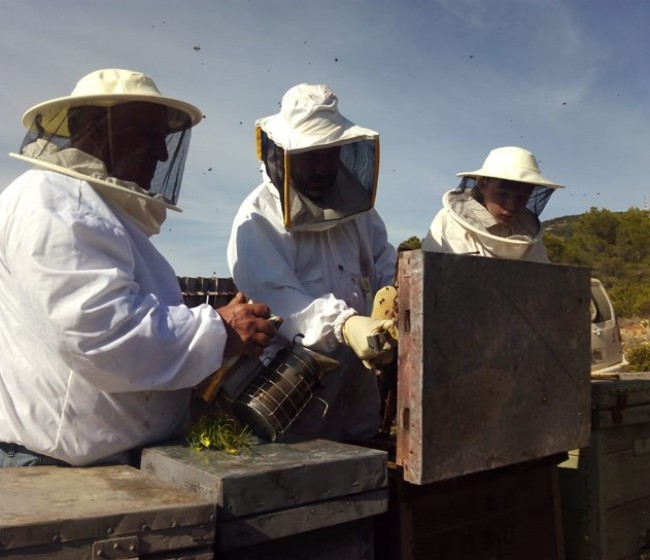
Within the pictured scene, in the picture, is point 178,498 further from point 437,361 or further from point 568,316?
point 568,316

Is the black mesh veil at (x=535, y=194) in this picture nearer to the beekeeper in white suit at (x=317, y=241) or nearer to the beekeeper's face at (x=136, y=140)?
the beekeeper in white suit at (x=317, y=241)

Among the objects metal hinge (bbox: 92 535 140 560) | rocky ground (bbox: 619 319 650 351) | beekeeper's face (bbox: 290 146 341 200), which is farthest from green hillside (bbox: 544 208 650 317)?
metal hinge (bbox: 92 535 140 560)

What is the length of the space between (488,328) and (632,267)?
25.9 metres

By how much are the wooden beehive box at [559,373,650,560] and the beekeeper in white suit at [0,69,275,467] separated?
1518mm

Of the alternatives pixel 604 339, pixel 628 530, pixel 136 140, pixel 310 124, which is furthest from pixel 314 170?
pixel 604 339

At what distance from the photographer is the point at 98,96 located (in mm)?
2256

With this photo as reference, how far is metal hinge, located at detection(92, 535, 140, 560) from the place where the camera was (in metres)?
1.50

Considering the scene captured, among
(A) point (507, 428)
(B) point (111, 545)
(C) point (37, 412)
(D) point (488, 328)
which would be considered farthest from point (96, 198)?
(A) point (507, 428)

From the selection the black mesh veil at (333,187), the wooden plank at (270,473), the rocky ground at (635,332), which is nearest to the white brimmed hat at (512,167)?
the black mesh veil at (333,187)

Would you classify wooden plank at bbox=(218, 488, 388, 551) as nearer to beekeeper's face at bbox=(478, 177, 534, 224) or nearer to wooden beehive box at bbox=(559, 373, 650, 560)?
wooden beehive box at bbox=(559, 373, 650, 560)

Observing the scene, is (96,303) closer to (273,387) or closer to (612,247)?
(273,387)

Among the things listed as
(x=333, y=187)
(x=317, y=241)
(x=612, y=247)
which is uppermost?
(x=612, y=247)

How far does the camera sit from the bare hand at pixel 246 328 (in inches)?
87.4

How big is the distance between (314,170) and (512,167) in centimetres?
162
